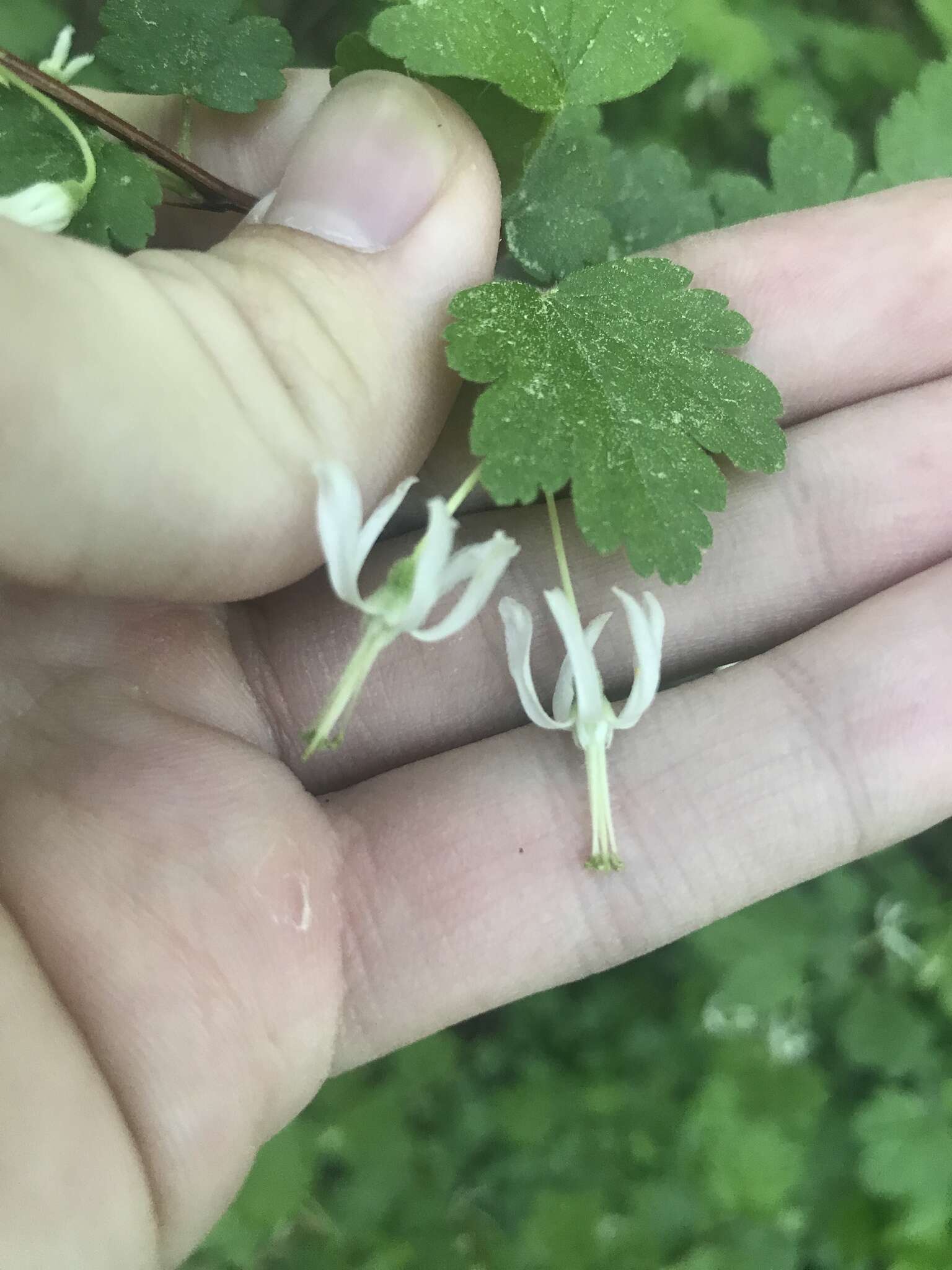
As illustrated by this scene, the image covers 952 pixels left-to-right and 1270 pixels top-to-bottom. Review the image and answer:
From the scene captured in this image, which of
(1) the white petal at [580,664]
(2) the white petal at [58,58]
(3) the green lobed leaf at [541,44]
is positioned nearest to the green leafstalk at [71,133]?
(2) the white petal at [58,58]

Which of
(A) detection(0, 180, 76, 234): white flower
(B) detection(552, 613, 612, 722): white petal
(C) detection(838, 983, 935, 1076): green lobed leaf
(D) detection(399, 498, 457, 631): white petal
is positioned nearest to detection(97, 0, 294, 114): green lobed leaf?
(A) detection(0, 180, 76, 234): white flower

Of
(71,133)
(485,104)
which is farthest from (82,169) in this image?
(485,104)

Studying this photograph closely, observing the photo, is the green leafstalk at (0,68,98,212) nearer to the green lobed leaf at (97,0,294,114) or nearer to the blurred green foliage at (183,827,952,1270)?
the green lobed leaf at (97,0,294,114)

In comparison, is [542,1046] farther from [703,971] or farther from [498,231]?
[498,231]

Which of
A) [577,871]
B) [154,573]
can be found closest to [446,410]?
[154,573]

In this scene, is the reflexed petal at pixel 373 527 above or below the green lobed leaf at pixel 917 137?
above

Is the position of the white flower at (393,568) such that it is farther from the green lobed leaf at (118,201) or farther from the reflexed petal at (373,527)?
the green lobed leaf at (118,201)
